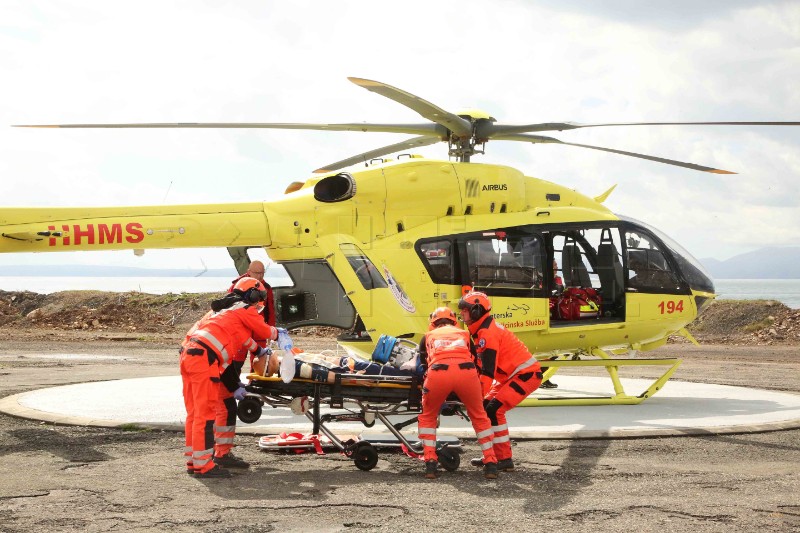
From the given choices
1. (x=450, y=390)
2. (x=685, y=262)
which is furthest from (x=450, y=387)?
(x=685, y=262)

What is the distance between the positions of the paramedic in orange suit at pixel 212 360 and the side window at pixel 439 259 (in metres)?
4.27

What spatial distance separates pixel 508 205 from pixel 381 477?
6124mm

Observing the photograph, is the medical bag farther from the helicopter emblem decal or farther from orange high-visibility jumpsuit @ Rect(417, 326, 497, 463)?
the helicopter emblem decal

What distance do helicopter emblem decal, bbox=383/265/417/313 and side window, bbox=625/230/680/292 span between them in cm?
346

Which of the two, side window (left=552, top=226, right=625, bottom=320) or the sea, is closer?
side window (left=552, top=226, right=625, bottom=320)

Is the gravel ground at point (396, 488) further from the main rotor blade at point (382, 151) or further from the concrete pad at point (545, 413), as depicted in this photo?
the main rotor blade at point (382, 151)

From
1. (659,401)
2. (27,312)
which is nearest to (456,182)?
(659,401)

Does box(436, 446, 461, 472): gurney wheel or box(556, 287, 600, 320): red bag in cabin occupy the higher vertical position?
box(556, 287, 600, 320): red bag in cabin

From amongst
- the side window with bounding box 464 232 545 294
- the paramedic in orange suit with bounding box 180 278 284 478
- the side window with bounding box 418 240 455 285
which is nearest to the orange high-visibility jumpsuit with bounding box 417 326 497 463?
the paramedic in orange suit with bounding box 180 278 284 478

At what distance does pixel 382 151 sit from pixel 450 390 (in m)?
6.70

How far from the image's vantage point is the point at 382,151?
554 inches

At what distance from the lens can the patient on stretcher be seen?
340 inches

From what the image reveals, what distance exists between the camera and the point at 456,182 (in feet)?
42.4

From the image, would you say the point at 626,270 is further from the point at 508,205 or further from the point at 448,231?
the point at 448,231
